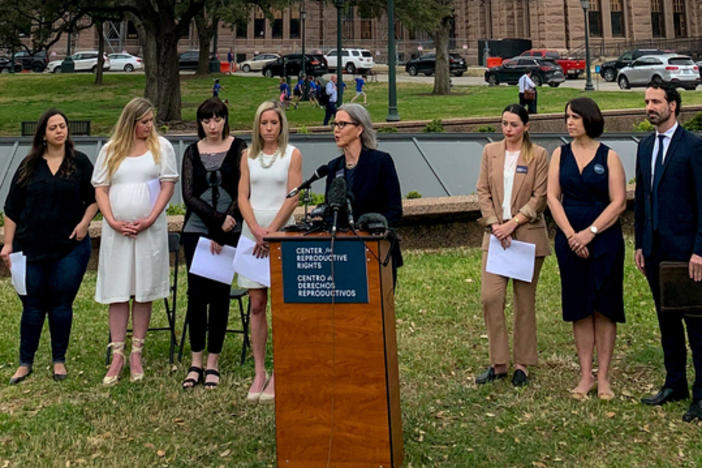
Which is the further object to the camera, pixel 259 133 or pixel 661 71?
pixel 661 71

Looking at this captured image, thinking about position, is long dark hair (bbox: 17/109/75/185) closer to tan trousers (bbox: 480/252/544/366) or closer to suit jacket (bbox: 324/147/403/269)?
suit jacket (bbox: 324/147/403/269)

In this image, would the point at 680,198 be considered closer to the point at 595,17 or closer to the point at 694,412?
the point at 694,412

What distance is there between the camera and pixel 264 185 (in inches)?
271

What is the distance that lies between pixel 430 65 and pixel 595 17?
22664mm

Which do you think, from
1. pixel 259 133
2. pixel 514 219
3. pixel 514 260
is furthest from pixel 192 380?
pixel 514 219

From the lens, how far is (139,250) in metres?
7.37

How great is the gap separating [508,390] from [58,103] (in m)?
35.2

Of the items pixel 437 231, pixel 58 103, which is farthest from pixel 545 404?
pixel 58 103

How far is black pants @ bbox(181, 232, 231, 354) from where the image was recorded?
7.20 meters

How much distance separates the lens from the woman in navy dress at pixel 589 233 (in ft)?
21.5

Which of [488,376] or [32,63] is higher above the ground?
[32,63]

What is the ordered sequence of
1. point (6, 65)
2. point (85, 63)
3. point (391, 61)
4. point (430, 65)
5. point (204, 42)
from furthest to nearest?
1. point (6, 65)
2. point (85, 63)
3. point (430, 65)
4. point (204, 42)
5. point (391, 61)

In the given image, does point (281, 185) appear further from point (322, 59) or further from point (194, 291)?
point (322, 59)

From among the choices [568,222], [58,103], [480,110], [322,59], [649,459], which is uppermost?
[322,59]
